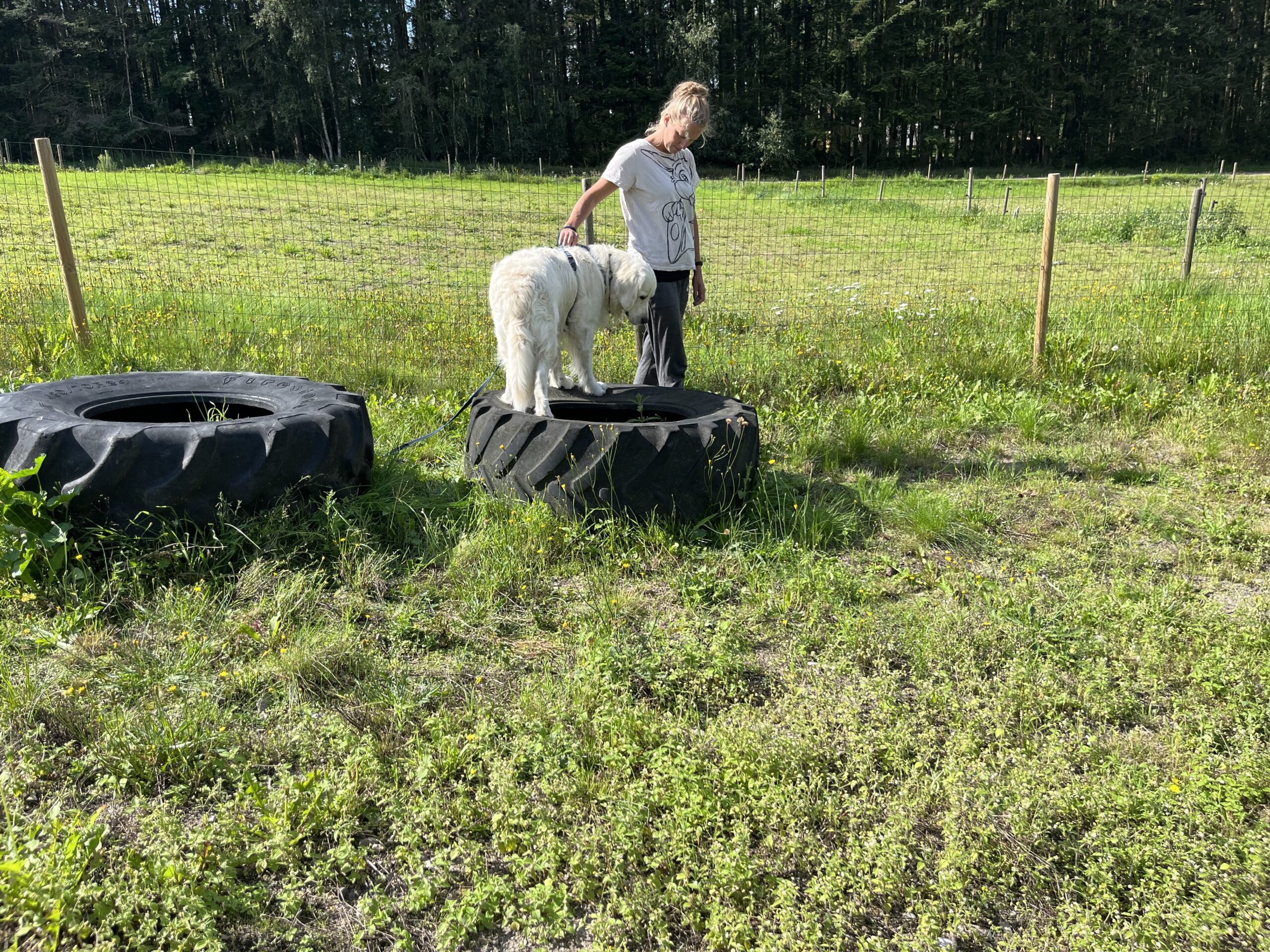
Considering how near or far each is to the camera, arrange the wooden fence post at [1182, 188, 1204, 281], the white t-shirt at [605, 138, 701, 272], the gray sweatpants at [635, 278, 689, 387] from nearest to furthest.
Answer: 1. the white t-shirt at [605, 138, 701, 272]
2. the gray sweatpants at [635, 278, 689, 387]
3. the wooden fence post at [1182, 188, 1204, 281]

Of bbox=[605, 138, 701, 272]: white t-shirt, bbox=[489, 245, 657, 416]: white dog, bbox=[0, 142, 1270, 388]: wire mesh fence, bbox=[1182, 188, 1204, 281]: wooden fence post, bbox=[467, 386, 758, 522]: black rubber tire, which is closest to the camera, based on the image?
bbox=[467, 386, 758, 522]: black rubber tire

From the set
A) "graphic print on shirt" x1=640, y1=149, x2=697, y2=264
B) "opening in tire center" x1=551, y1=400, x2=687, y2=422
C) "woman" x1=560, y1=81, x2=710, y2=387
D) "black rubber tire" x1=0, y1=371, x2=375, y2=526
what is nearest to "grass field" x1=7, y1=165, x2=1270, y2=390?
"woman" x1=560, y1=81, x2=710, y2=387

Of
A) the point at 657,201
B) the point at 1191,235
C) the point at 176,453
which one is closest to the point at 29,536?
the point at 176,453

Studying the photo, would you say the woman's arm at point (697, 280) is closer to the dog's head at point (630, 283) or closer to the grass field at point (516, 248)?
the dog's head at point (630, 283)

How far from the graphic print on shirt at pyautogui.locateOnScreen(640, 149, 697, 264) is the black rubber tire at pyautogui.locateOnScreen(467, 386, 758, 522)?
4.24 feet

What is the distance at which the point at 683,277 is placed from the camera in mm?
5371

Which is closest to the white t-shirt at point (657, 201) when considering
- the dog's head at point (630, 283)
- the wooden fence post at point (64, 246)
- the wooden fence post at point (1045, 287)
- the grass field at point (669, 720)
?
the dog's head at point (630, 283)

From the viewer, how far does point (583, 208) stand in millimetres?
4941

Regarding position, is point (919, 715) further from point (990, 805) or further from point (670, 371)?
point (670, 371)

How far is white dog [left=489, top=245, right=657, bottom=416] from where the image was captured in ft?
14.6

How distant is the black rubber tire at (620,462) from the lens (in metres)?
4.17

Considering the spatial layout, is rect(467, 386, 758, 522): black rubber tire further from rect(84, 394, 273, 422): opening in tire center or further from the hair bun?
the hair bun

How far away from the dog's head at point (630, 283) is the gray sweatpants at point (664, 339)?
0.76 ft

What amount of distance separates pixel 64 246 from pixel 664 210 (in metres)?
5.03
